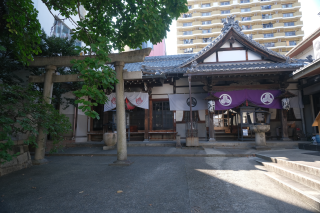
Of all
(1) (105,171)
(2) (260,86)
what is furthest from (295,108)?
(1) (105,171)

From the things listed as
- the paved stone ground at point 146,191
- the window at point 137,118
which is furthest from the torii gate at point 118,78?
the window at point 137,118

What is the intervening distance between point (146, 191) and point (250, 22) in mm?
52924

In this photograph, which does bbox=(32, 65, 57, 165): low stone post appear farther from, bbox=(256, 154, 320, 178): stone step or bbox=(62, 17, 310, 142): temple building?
bbox=(256, 154, 320, 178): stone step

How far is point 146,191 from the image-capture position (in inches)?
144

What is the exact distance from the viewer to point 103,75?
13.1ft

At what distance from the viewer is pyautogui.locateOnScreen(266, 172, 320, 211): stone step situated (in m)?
2.92

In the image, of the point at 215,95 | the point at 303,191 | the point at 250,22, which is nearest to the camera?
the point at 303,191

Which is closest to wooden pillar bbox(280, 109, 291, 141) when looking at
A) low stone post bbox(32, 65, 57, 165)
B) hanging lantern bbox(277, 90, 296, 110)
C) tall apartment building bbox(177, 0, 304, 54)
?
hanging lantern bbox(277, 90, 296, 110)

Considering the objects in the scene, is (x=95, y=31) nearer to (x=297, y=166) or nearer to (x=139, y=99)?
(x=139, y=99)

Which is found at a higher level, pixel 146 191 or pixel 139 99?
pixel 139 99

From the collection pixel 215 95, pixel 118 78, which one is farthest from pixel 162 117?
pixel 118 78

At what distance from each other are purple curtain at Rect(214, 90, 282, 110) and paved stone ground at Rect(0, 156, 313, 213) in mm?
5943

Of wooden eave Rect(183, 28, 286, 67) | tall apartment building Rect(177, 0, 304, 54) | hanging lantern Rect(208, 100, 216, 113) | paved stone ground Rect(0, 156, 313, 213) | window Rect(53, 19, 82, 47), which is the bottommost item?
paved stone ground Rect(0, 156, 313, 213)

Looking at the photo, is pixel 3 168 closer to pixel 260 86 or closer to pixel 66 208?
pixel 66 208
